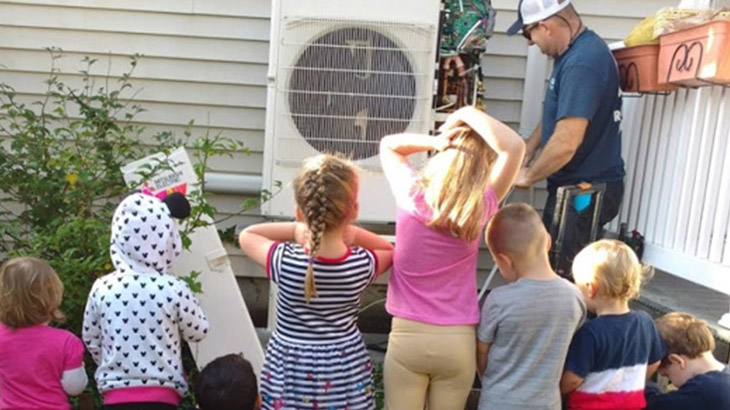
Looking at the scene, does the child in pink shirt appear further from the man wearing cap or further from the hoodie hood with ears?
the man wearing cap

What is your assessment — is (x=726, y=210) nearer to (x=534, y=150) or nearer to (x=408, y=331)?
(x=534, y=150)

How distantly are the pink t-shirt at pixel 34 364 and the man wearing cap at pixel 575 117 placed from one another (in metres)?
1.89

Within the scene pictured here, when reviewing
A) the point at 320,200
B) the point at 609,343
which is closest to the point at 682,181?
the point at 609,343

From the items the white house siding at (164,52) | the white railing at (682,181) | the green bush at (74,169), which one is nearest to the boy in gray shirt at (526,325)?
the white railing at (682,181)

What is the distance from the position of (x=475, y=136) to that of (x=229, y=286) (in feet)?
5.36

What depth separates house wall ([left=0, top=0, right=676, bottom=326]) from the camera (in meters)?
4.03

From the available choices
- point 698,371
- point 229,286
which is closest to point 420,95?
point 229,286

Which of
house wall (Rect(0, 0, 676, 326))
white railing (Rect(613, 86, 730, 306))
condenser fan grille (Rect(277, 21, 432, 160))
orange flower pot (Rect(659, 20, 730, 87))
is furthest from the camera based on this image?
house wall (Rect(0, 0, 676, 326))

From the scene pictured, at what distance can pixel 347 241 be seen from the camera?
7.45 feet

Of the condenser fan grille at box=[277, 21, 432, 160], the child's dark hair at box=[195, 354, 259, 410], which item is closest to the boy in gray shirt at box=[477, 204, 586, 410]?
the child's dark hair at box=[195, 354, 259, 410]

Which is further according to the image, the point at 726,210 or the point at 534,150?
the point at 534,150

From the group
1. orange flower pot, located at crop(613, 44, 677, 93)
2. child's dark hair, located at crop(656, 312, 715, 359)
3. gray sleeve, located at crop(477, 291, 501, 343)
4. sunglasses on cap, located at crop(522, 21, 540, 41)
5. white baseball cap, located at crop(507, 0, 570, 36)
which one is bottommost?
child's dark hair, located at crop(656, 312, 715, 359)

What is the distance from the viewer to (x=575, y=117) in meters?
2.88

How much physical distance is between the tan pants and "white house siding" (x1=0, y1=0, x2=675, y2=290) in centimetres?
224
